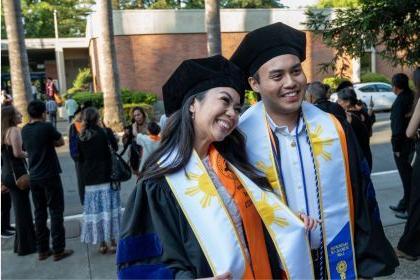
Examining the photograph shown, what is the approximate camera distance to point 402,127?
5402mm

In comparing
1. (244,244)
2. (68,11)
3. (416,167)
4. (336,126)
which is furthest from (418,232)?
(68,11)

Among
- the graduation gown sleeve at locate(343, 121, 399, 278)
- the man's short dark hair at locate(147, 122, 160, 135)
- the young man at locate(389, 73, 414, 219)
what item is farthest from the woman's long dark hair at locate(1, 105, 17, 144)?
the young man at locate(389, 73, 414, 219)

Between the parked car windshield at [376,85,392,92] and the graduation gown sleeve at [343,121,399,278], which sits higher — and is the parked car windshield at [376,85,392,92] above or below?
below

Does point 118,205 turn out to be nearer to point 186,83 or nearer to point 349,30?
point 349,30

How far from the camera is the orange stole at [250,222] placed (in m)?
1.78

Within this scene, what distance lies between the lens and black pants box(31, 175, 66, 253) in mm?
4848

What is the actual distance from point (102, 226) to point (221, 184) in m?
3.50

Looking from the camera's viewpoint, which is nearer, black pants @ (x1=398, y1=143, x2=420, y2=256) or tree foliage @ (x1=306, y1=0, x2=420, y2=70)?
tree foliage @ (x1=306, y1=0, x2=420, y2=70)

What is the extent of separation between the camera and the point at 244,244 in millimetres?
1745

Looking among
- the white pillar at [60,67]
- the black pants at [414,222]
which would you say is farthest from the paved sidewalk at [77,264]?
the white pillar at [60,67]

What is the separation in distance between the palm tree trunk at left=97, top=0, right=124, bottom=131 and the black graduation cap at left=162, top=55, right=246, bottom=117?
1202 cm

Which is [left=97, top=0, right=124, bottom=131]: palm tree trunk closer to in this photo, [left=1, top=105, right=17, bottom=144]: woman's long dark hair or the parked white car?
[left=1, top=105, right=17, bottom=144]: woman's long dark hair

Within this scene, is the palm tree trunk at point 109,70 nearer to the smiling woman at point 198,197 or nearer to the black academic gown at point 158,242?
the smiling woman at point 198,197

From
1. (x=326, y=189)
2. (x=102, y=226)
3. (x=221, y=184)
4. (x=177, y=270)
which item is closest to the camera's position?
(x=177, y=270)
